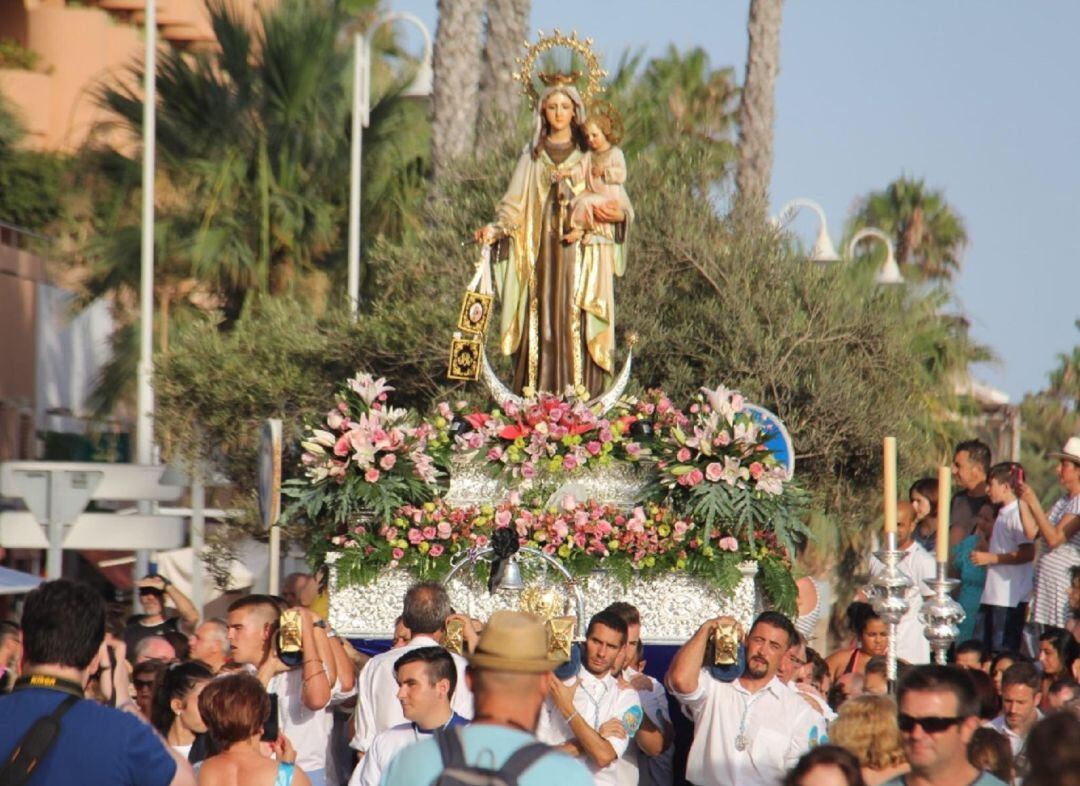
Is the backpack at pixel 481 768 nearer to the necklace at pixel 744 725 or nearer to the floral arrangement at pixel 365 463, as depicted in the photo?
the necklace at pixel 744 725

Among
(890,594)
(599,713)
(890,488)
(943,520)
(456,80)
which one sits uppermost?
(456,80)

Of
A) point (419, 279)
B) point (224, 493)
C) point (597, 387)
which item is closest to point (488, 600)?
point (597, 387)

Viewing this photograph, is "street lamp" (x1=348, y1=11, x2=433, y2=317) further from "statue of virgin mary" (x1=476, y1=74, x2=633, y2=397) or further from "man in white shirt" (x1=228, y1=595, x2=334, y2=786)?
"man in white shirt" (x1=228, y1=595, x2=334, y2=786)

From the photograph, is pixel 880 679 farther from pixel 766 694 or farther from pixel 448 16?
pixel 448 16

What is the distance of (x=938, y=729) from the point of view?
19.2 ft

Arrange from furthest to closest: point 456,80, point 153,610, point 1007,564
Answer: point 456,80 → point 153,610 → point 1007,564

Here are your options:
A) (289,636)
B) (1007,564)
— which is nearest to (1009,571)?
(1007,564)

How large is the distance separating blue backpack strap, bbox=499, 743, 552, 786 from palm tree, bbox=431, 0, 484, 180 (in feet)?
58.9

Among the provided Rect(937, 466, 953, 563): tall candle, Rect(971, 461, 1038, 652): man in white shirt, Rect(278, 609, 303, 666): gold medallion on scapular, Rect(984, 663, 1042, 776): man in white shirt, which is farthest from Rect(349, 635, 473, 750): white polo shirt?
Rect(971, 461, 1038, 652): man in white shirt

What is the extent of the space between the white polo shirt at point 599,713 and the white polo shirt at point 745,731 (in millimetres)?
419

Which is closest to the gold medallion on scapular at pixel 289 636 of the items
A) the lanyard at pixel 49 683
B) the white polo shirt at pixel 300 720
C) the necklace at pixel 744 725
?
the white polo shirt at pixel 300 720

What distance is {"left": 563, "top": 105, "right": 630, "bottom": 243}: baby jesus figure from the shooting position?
13766mm

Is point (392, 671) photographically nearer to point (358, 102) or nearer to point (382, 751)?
point (382, 751)

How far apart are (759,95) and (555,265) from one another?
11467 mm
